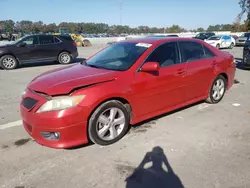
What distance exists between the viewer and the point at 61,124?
3.00 metres

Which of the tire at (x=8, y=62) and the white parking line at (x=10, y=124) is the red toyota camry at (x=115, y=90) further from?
the tire at (x=8, y=62)

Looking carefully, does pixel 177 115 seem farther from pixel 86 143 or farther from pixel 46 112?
pixel 46 112

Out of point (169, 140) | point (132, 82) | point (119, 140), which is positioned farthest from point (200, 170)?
point (132, 82)

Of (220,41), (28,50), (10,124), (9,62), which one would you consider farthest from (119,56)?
(220,41)

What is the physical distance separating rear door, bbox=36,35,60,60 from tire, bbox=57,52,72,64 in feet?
0.79

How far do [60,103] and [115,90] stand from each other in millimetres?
806

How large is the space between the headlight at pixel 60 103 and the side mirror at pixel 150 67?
1179mm

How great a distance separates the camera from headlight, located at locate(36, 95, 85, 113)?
3.03 m

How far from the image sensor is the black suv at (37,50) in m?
11.1

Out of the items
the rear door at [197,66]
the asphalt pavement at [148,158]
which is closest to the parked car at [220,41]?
the rear door at [197,66]

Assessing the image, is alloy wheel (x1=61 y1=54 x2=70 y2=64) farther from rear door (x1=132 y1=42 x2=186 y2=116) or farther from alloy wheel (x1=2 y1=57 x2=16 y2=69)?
rear door (x1=132 y1=42 x2=186 y2=116)

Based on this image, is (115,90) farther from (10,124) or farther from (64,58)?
(64,58)

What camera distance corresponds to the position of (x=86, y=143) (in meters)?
3.48

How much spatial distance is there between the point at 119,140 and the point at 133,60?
1.34 metres
